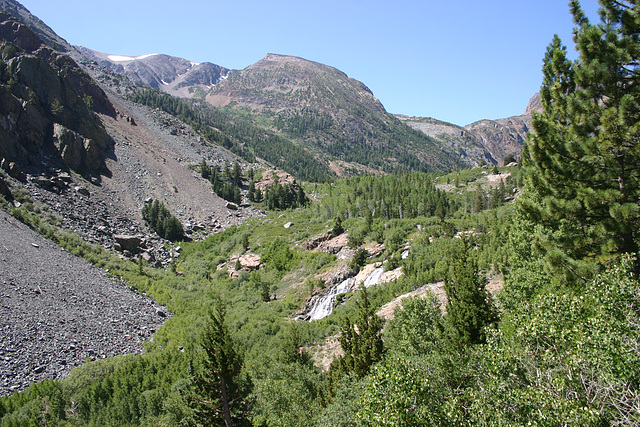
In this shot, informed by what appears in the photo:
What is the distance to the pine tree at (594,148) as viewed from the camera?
39.4 feet

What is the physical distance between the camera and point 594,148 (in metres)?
12.5

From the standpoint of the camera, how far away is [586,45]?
42.7ft

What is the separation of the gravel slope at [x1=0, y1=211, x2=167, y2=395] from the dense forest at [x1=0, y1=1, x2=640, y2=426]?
2633mm

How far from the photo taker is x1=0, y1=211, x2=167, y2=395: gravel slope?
33.2 m

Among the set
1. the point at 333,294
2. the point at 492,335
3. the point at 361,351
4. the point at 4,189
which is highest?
the point at 4,189

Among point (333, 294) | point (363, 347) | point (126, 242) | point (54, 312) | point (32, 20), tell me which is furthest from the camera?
point (32, 20)

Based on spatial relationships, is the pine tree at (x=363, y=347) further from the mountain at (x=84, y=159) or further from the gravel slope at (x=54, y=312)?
the mountain at (x=84, y=159)

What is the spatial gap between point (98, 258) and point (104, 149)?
48859 mm

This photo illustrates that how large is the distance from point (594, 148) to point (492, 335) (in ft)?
24.4

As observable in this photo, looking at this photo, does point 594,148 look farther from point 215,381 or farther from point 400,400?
point 215,381

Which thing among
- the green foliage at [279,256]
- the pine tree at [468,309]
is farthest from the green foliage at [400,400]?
the green foliage at [279,256]

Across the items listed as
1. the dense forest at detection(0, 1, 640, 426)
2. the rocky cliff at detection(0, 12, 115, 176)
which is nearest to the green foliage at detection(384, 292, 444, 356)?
the dense forest at detection(0, 1, 640, 426)

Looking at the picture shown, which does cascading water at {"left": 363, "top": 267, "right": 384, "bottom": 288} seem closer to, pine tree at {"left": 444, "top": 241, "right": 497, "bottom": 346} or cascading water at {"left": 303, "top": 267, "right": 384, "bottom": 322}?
cascading water at {"left": 303, "top": 267, "right": 384, "bottom": 322}

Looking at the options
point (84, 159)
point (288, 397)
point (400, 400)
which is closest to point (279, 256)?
point (288, 397)
